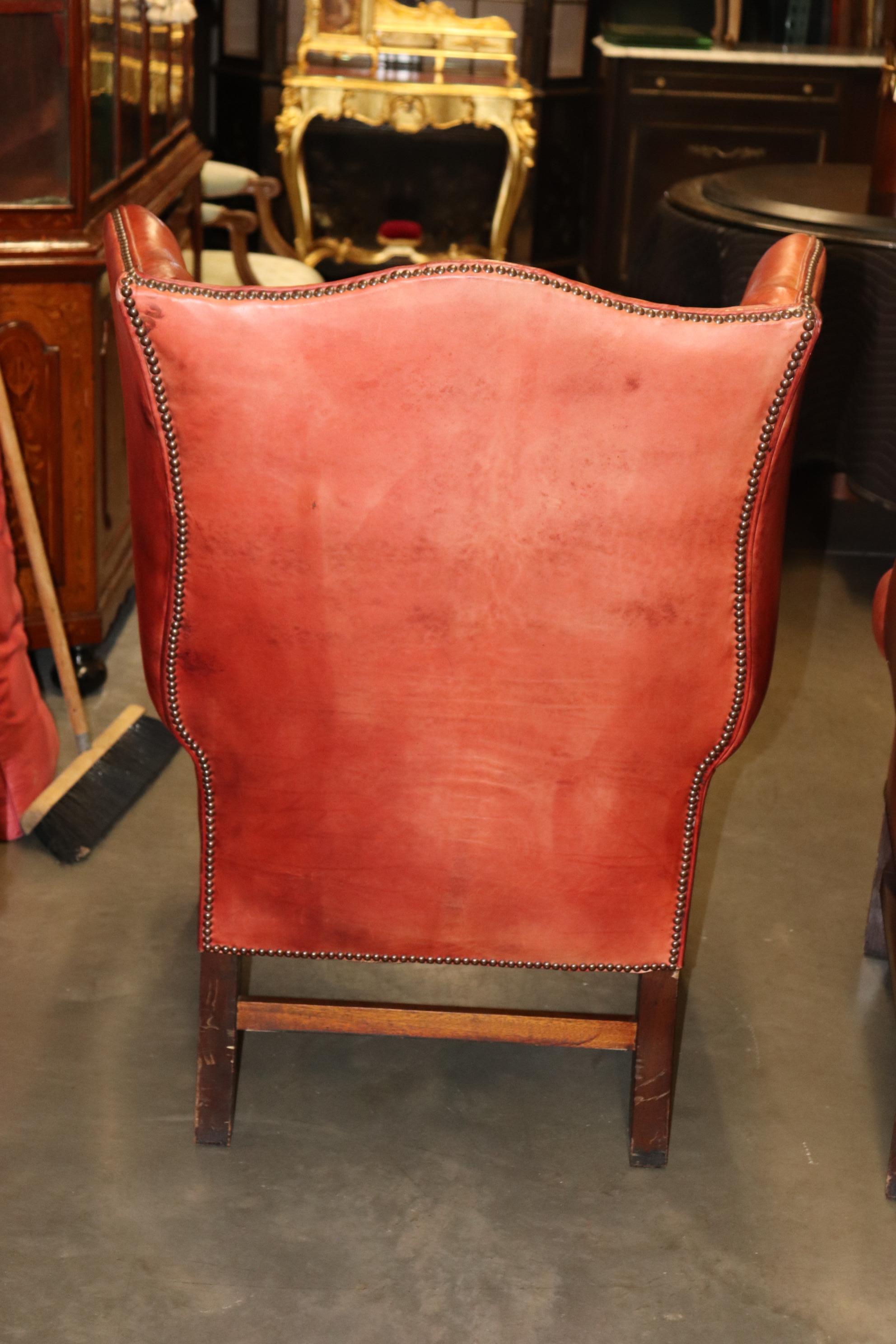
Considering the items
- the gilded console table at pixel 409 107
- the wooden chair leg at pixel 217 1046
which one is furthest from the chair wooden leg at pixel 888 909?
the gilded console table at pixel 409 107

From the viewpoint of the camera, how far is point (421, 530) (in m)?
1.39

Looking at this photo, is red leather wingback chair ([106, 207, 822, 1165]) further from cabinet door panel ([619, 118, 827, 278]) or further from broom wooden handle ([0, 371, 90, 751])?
cabinet door panel ([619, 118, 827, 278])

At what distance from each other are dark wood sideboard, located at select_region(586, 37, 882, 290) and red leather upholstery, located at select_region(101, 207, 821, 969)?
13.3 ft

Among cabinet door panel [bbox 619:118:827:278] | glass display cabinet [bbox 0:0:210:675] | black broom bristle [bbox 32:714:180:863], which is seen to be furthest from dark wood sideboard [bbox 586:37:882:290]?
black broom bristle [bbox 32:714:180:863]

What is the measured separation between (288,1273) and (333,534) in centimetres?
77

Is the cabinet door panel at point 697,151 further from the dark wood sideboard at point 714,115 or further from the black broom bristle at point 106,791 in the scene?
the black broom bristle at point 106,791

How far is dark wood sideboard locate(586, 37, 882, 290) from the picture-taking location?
17.4 ft

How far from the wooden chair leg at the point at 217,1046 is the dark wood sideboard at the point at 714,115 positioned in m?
4.10

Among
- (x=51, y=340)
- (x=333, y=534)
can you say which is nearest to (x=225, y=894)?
(x=333, y=534)

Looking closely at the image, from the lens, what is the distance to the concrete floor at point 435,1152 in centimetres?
152

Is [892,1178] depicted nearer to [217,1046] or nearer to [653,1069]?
[653,1069]

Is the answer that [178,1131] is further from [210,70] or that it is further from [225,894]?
[210,70]

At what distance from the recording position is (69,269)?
2428 millimetres

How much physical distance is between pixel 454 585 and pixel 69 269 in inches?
51.7
